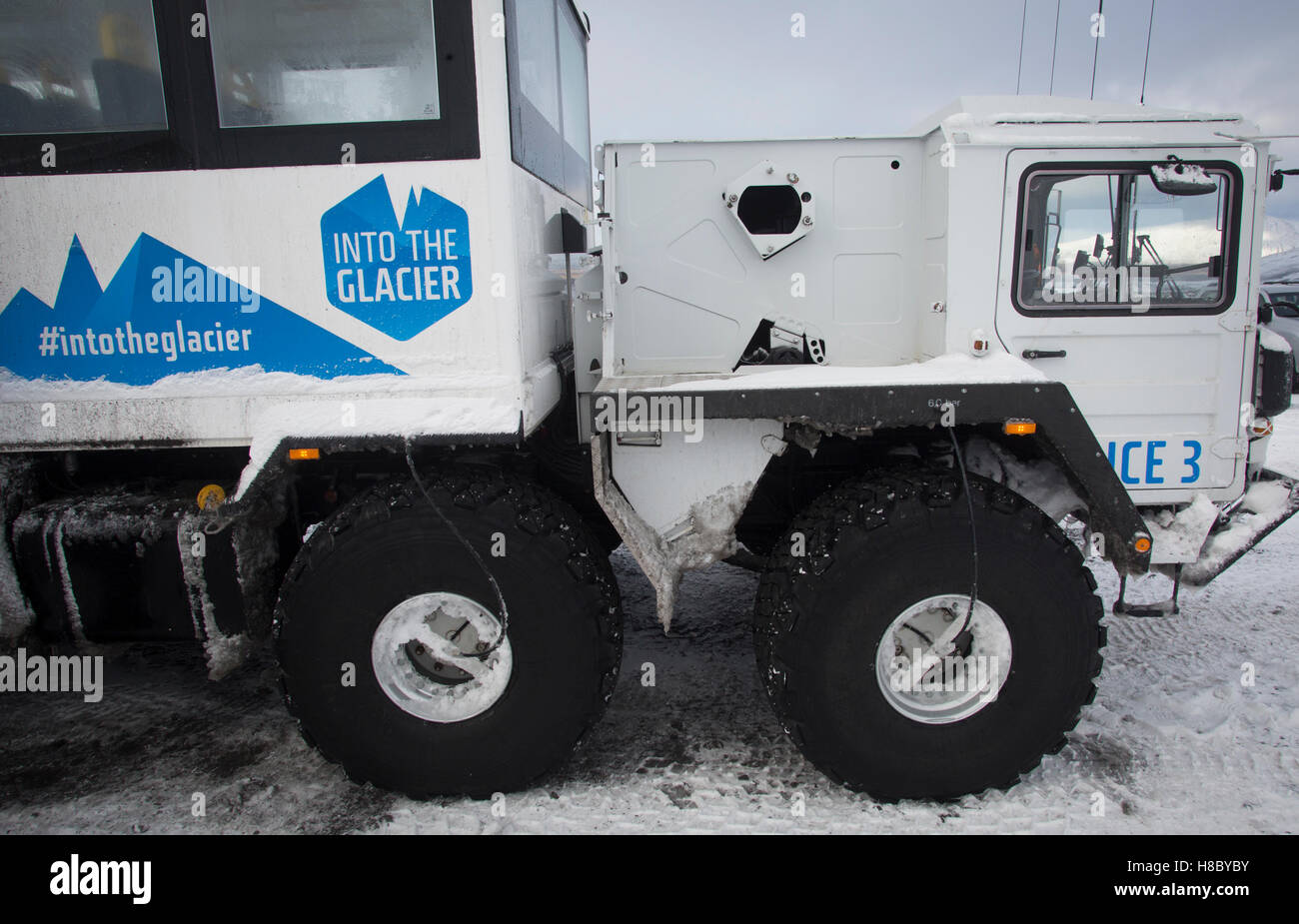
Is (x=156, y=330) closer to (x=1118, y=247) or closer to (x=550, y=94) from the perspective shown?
(x=550, y=94)

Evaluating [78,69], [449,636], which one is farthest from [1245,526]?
[78,69]

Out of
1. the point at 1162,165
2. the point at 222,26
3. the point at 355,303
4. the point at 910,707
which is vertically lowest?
the point at 910,707

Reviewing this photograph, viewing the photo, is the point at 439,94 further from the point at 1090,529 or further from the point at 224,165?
the point at 1090,529

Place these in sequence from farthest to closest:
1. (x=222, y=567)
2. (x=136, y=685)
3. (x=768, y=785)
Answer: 1. (x=136, y=685)
2. (x=768, y=785)
3. (x=222, y=567)

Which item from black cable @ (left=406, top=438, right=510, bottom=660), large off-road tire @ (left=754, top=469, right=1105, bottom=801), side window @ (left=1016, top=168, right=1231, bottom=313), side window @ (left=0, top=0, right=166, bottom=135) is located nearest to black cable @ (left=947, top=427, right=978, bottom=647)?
large off-road tire @ (left=754, top=469, right=1105, bottom=801)

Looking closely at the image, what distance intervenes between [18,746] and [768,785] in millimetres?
3164

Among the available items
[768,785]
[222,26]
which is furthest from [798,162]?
[768,785]

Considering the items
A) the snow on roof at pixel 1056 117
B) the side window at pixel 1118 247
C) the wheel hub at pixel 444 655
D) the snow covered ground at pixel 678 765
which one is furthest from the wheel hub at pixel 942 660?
the snow on roof at pixel 1056 117

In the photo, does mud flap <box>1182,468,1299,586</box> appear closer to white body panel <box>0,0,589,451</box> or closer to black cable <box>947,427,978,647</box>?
black cable <box>947,427,978,647</box>

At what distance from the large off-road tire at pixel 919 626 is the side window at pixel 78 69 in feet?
8.63

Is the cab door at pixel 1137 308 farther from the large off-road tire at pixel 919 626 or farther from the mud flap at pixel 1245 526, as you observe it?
the large off-road tire at pixel 919 626

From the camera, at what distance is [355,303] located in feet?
8.31

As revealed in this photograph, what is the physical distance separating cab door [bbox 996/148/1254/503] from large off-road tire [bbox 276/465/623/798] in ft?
6.30

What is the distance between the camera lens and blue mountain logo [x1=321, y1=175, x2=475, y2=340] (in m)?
2.48
